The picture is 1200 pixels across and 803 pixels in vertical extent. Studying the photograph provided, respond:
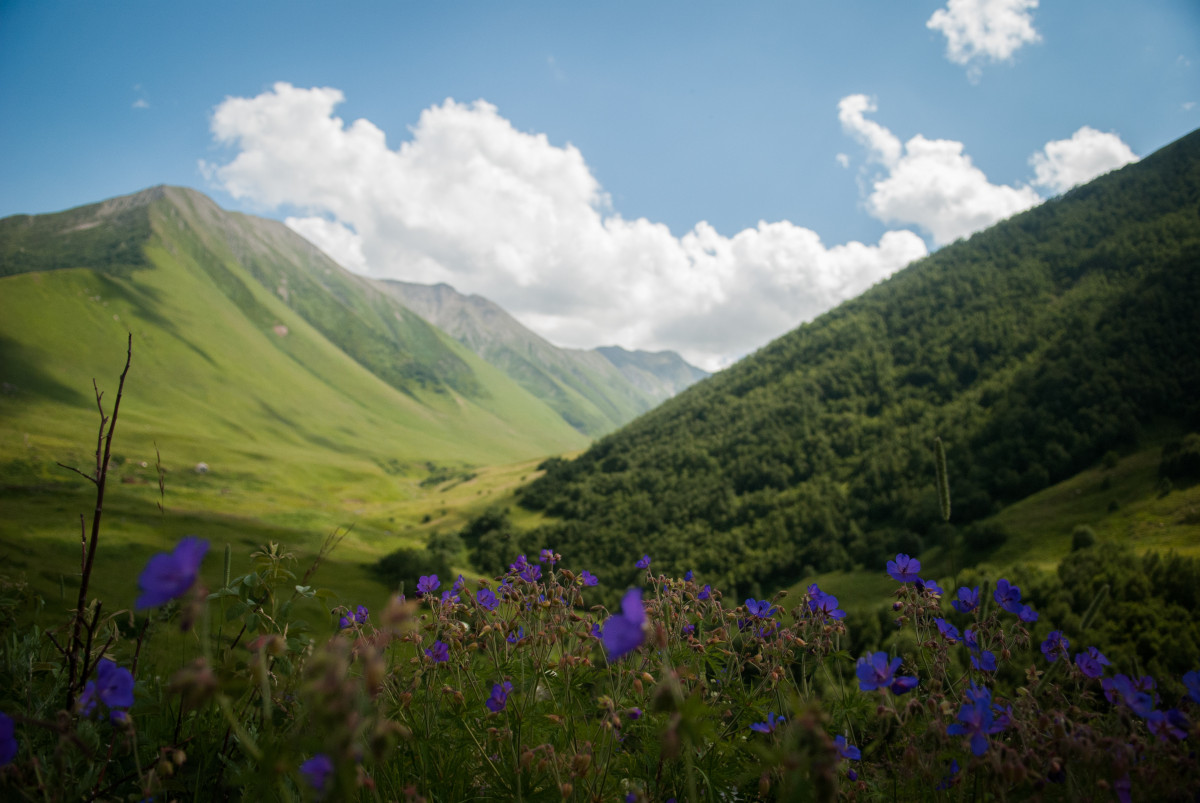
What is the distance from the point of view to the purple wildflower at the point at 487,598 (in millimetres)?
3342

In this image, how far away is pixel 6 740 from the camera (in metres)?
1.56

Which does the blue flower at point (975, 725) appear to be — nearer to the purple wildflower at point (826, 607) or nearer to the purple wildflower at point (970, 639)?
the purple wildflower at point (970, 639)

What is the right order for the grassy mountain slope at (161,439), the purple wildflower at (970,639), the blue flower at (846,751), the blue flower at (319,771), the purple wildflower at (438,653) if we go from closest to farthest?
the blue flower at (319,771) → the blue flower at (846,751) → the purple wildflower at (970,639) → the purple wildflower at (438,653) → the grassy mountain slope at (161,439)

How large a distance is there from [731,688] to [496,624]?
1.45m

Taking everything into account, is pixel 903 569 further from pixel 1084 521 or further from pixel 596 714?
pixel 1084 521

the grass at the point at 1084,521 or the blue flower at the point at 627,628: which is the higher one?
the blue flower at the point at 627,628

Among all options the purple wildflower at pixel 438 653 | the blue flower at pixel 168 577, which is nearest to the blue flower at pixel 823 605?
the purple wildflower at pixel 438 653

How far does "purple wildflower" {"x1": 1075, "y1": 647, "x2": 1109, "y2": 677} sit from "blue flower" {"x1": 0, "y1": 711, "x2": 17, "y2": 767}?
4.16 metres

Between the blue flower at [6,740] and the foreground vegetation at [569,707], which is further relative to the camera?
the foreground vegetation at [569,707]

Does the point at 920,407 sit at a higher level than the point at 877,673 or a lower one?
lower

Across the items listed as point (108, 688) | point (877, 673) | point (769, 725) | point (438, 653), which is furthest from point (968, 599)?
point (108, 688)

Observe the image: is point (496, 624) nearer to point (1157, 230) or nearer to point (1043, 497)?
point (1043, 497)

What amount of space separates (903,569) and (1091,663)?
3.04ft

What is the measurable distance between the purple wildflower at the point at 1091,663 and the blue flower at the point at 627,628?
103 inches
